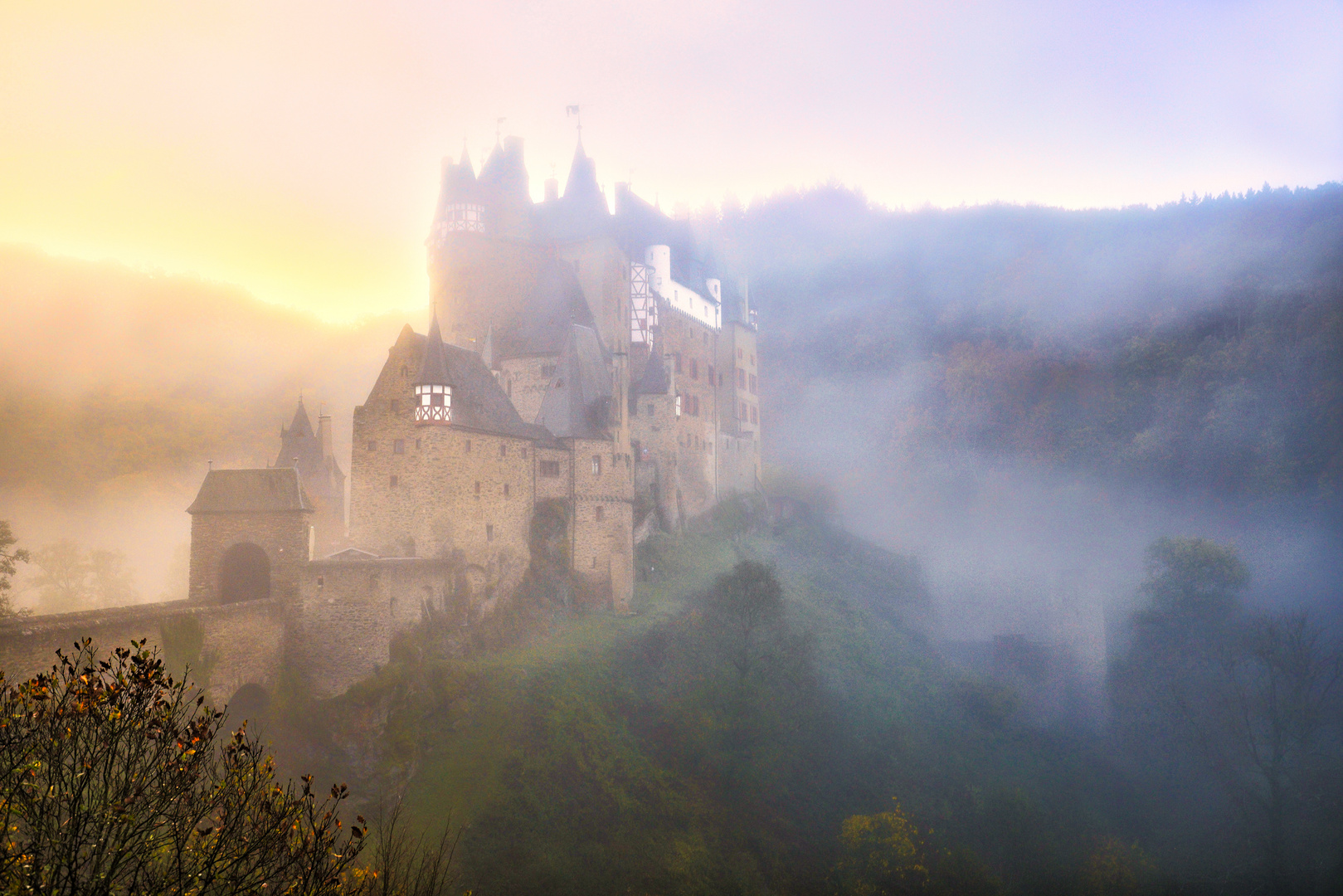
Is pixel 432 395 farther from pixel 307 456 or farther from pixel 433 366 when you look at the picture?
pixel 307 456

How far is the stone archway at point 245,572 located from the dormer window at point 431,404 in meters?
7.13

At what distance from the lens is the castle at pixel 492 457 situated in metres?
27.6

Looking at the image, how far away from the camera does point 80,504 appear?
151 ft

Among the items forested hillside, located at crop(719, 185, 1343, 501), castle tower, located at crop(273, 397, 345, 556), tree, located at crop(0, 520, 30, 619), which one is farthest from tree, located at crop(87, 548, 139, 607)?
forested hillside, located at crop(719, 185, 1343, 501)

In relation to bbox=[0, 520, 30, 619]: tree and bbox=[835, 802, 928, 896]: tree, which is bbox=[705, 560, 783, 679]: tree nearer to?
bbox=[835, 802, 928, 896]: tree

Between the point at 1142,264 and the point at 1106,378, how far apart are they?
57.0 ft

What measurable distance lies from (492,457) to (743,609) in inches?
530

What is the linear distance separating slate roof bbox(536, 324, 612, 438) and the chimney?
1101 cm

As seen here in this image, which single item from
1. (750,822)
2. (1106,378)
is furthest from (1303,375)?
(750,822)

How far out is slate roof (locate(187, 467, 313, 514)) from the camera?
27.7 metres

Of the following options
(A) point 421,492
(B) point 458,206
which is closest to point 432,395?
(A) point 421,492

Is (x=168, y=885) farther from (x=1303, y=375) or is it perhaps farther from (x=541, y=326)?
(x=1303, y=375)

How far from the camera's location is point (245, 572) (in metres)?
28.2

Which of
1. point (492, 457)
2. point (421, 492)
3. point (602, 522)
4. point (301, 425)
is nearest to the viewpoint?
point (421, 492)
